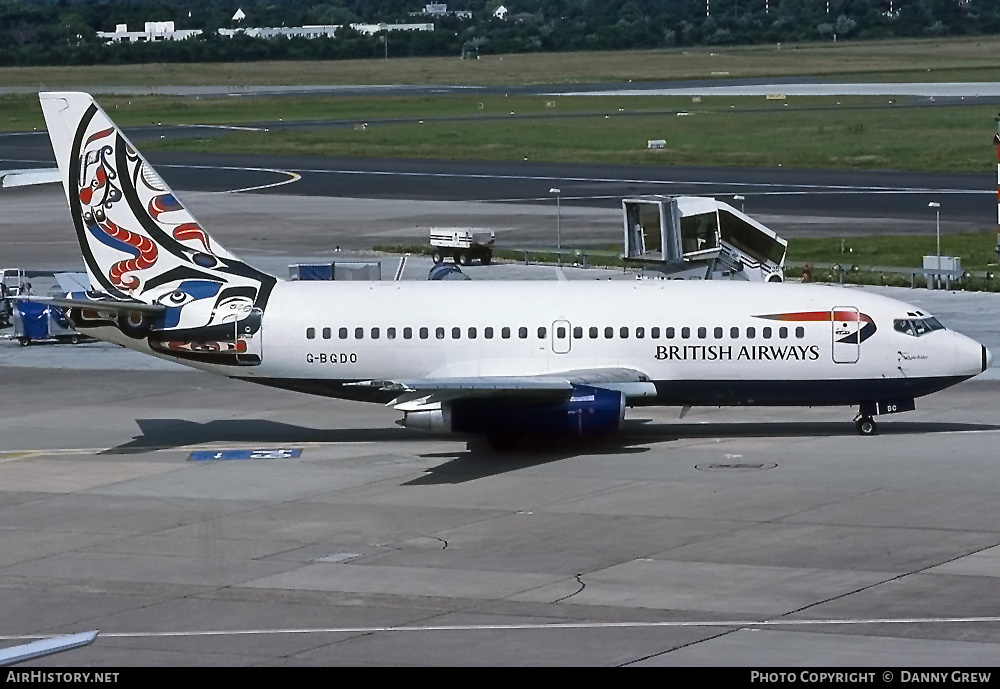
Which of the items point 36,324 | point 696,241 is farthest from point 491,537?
point 696,241

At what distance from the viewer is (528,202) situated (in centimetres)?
10669

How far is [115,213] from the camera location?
4684 centimetres

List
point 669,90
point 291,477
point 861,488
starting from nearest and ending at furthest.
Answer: point 861,488, point 291,477, point 669,90

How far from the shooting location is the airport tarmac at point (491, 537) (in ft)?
91.0

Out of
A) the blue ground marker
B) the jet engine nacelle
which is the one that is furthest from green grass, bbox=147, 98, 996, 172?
the blue ground marker

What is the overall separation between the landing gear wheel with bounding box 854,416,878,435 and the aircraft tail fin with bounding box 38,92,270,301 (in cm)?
1653

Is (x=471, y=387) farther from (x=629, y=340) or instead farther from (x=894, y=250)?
(x=894, y=250)

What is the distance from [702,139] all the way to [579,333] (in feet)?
328

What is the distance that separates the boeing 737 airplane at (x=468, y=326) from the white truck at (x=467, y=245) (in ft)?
116

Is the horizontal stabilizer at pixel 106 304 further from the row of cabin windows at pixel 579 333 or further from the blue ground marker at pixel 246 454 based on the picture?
the row of cabin windows at pixel 579 333

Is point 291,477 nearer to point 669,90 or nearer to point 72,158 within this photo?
point 72,158

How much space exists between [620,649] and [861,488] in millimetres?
13679

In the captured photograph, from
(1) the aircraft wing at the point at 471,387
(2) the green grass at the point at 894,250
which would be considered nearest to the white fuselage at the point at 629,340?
(1) the aircraft wing at the point at 471,387

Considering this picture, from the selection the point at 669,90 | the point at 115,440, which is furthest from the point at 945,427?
the point at 669,90
